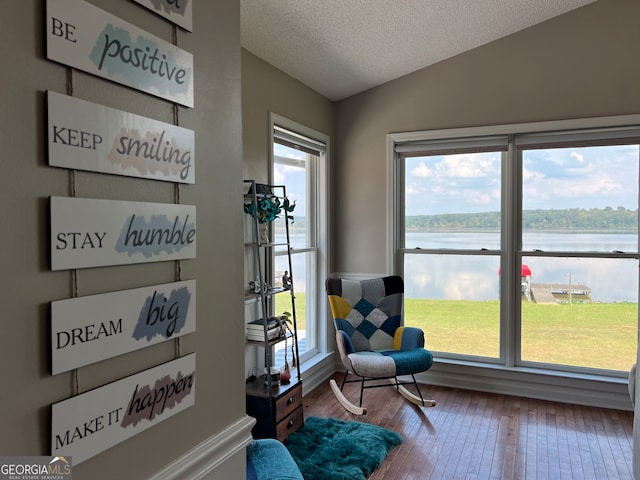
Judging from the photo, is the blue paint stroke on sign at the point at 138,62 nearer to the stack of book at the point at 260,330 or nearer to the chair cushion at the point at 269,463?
the chair cushion at the point at 269,463

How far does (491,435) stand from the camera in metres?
3.11

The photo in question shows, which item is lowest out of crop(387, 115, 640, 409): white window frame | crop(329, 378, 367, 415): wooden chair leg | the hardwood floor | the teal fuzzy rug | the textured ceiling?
the hardwood floor

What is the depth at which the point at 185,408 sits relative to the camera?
1.05m

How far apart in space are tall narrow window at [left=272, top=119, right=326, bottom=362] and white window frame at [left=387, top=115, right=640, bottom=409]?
2.13ft

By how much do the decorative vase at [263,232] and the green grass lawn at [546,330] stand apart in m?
1.73

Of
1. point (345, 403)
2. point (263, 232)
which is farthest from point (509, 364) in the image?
point (263, 232)

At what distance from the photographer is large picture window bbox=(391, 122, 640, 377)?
370cm

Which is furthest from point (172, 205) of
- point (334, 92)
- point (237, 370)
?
point (334, 92)

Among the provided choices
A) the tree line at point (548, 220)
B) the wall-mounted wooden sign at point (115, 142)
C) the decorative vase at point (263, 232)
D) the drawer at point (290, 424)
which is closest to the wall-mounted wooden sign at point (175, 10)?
the wall-mounted wooden sign at point (115, 142)

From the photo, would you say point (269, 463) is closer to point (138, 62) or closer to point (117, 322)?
point (117, 322)

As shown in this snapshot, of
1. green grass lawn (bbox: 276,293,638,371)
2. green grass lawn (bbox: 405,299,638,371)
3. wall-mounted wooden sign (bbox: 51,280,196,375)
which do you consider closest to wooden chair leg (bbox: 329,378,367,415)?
green grass lawn (bbox: 276,293,638,371)

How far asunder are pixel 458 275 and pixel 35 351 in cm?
381

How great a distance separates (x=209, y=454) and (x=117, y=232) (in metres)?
0.59
